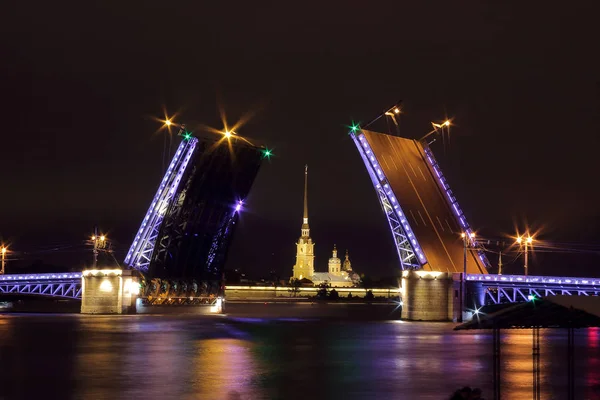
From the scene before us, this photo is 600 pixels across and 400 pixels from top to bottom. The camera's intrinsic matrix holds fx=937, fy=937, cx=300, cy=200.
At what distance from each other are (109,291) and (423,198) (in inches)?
917

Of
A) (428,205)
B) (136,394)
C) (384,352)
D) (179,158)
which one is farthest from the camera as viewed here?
(428,205)

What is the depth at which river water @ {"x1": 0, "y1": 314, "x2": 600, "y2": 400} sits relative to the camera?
18406 millimetres

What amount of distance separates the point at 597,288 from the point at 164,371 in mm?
49187

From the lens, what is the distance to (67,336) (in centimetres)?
3766

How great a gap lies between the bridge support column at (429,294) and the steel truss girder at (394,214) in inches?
38.6

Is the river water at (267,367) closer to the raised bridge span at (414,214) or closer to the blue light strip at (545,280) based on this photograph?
the raised bridge span at (414,214)

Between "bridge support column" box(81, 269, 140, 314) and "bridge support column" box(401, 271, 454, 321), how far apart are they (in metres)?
19.0

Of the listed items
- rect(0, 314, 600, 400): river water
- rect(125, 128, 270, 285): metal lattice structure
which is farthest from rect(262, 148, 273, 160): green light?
rect(0, 314, 600, 400): river water

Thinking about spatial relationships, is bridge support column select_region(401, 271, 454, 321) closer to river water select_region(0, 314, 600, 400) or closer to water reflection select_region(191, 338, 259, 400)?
river water select_region(0, 314, 600, 400)

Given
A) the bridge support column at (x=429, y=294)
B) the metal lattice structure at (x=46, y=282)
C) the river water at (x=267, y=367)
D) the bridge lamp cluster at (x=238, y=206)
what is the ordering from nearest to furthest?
1. the river water at (x=267, y=367)
2. the bridge support column at (x=429, y=294)
3. the bridge lamp cluster at (x=238, y=206)
4. the metal lattice structure at (x=46, y=282)

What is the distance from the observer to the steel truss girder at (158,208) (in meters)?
56.5

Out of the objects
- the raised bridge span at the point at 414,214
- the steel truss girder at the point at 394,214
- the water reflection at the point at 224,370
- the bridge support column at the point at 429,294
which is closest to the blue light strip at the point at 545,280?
the raised bridge span at the point at 414,214

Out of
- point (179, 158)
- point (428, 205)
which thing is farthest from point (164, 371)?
point (428, 205)

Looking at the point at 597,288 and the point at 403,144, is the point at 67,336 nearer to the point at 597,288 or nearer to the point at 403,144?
the point at 403,144
